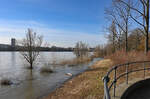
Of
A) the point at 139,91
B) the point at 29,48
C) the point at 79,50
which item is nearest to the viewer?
the point at 139,91

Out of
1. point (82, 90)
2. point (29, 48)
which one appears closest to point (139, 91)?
point (82, 90)

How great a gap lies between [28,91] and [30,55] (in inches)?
488

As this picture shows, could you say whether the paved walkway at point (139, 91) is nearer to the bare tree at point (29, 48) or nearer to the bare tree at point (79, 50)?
the bare tree at point (29, 48)

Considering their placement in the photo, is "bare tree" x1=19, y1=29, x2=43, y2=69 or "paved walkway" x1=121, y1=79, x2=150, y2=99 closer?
"paved walkway" x1=121, y1=79, x2=150, y2=99

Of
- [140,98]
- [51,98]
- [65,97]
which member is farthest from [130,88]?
[51,98]

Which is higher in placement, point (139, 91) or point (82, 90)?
point (139, 91)

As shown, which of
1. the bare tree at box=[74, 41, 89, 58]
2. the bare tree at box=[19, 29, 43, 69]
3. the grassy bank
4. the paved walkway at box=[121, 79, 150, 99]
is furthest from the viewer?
the bare tree at box=[74, 41, 89, 58]

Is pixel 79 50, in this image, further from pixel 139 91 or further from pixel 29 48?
pixel 139 91

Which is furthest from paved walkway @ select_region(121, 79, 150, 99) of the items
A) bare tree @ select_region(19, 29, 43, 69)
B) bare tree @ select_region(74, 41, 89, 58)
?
bare tree @ select_region(74, 41, 89, 58)

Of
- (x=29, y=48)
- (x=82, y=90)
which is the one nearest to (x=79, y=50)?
(x=29, y=48)

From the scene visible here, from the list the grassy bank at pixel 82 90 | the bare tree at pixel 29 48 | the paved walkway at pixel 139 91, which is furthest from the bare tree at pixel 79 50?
the paved walkway at pixel 139 91

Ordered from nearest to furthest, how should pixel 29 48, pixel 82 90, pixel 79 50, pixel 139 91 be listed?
pixel 139 91
pixel 82 90
pixel 29 48
pixel 79 50

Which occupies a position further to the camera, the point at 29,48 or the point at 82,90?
the point at 29,48

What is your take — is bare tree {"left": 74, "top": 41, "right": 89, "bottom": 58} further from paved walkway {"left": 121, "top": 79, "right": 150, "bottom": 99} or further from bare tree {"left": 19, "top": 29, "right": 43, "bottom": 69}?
paved walkway {"left": 121, "top": 79, "right": 150, "bottom": 99}
